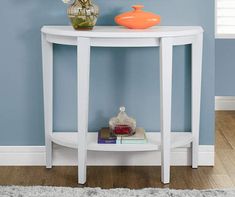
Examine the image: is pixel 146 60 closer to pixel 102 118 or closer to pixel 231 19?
pixel 102 118

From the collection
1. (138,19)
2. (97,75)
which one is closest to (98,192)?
(97,75)

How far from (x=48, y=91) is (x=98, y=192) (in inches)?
25.9

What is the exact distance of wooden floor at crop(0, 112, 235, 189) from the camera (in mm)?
2957

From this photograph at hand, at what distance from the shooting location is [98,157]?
10.6ft

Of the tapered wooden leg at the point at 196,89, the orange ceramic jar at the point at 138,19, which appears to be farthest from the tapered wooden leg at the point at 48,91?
the tapered wooden leg at the point at 196,89

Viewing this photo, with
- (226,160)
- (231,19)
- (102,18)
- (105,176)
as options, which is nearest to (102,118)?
(105,176)

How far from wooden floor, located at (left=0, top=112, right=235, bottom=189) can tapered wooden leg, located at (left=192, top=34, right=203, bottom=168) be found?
0.13 m

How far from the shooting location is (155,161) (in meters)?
3.25

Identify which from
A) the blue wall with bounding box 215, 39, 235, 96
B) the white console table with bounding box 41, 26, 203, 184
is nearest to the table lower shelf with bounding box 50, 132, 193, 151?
the white console table with bounding box 41, 26, 203, 184

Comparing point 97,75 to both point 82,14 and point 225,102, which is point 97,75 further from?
point 225,102

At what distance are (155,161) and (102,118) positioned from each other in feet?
1.26

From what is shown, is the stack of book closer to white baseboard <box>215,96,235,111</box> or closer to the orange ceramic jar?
the orange ceramic jar

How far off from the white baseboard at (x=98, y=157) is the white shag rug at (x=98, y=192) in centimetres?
42

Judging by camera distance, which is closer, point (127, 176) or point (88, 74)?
point (88, 74)
